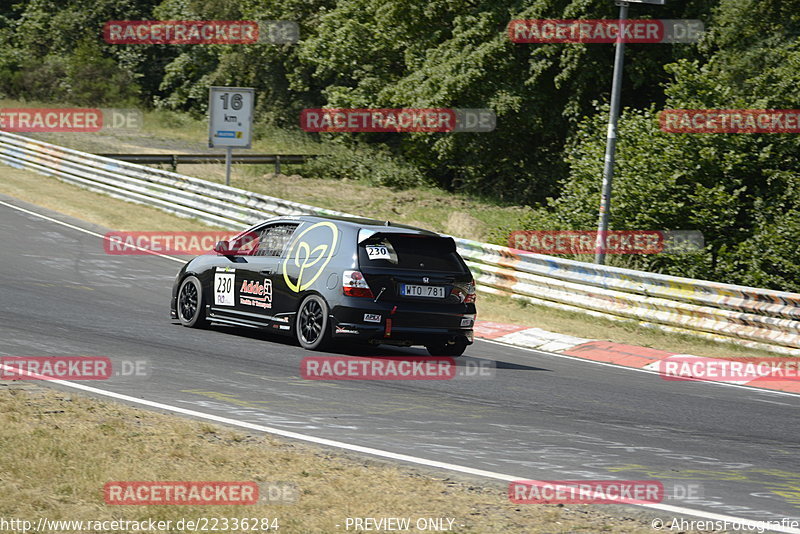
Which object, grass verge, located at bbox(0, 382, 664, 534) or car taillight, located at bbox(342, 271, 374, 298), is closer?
grass verge, located at bbox(0, 382, 664, 534)

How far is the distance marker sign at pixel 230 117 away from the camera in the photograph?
88.5 ft

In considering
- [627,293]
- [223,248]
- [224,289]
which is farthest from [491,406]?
[627,293]

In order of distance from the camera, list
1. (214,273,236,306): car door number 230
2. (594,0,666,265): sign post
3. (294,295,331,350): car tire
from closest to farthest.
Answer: (294,295,331,350): car tire → (214,273,236,306): car door number 230 → (594,0,666,265): sign post

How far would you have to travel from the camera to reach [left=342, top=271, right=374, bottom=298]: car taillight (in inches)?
436

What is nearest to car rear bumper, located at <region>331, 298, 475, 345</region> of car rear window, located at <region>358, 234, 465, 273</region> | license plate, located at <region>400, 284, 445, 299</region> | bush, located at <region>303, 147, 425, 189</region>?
license plate, located at <region>400, 284, 445, 299</region>

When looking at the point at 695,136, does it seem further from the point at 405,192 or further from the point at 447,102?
the point at 405,192

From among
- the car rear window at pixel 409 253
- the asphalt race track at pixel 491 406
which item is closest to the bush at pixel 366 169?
the asphalt race track at pixel 491 406

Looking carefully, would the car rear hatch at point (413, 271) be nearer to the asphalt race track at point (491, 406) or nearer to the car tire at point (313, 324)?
the car tire at point (313, 324)

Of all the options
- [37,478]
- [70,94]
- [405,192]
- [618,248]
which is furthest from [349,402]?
[70,94]

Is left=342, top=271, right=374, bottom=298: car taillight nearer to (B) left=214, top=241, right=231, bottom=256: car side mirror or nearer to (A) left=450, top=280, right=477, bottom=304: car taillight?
(A) left=450, top=280, right=477, bottom=304: car taillight

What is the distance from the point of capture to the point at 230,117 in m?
27.3

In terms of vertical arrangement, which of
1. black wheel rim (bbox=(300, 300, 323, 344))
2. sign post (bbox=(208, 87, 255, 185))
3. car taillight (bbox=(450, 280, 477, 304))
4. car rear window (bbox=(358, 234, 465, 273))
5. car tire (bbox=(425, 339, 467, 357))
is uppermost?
sign post (bbox=(208, 87, 255, 185))

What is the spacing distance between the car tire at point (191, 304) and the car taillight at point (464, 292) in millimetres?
3354

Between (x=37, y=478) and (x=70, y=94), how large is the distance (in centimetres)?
5205
